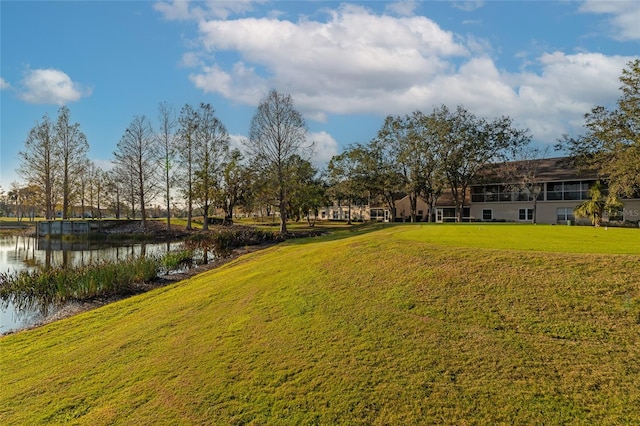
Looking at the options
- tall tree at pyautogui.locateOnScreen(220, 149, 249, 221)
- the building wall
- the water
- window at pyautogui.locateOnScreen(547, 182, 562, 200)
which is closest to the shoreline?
the water

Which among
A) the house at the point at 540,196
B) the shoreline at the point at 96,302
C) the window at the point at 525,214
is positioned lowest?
the shoreline at the point at 96,302

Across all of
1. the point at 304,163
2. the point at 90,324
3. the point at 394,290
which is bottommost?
the point at 90,324

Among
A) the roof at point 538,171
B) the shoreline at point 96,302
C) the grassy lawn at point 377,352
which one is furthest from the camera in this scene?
the roof at point 538,171

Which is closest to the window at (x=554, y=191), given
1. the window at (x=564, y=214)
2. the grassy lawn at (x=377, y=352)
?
the window at (x=564, y=214)

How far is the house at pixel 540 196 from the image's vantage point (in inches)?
1606

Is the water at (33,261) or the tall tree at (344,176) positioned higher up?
the tall tree at (344,176)

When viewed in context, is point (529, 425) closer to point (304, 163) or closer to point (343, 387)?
point (343, 387)

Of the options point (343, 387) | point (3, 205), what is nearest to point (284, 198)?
point (343, 387)

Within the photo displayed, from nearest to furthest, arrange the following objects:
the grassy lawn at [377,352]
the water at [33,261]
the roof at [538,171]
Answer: the grassy lawn at [377,352] < the water at [33,261] < the roof at [538,171]

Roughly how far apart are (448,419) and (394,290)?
12.2 ft

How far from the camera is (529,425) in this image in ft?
13.6

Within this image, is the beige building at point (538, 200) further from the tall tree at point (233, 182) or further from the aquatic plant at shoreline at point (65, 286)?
the aquatic plant at shoreline at point (65, 286)

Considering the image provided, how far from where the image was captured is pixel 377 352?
5.75 meters

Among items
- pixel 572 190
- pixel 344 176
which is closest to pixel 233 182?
pixel 344 176
